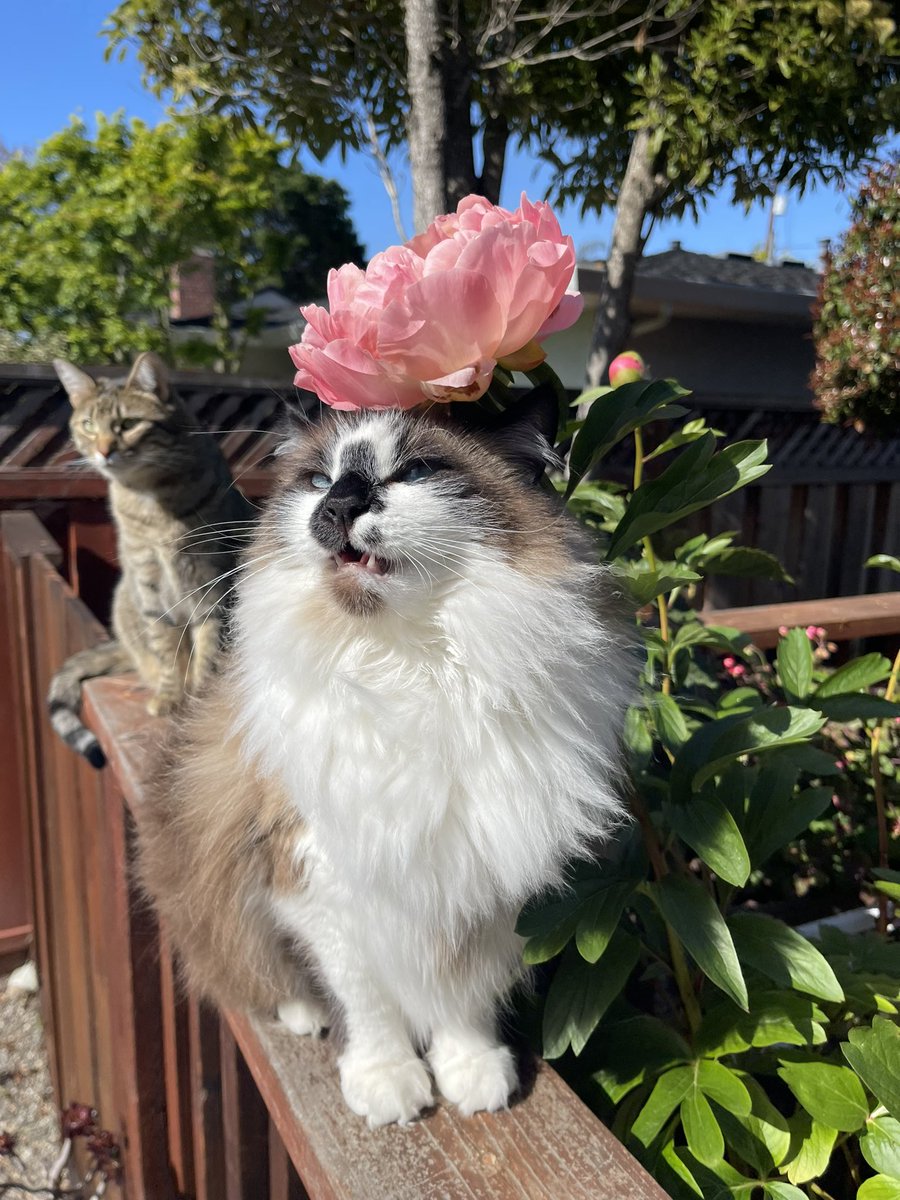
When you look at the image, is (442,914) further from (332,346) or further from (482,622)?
(332,346)

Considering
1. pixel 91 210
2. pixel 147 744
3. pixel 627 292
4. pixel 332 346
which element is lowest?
pixel 147 744

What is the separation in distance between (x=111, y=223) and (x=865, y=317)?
1096 centimetres

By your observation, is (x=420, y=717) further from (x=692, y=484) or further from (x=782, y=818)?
(x=782, y=818)

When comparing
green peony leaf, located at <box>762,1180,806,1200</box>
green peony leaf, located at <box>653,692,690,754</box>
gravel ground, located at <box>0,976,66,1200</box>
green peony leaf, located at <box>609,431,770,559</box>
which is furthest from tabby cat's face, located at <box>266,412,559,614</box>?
gravel ground, located at <box>0,976,66,1200</box>

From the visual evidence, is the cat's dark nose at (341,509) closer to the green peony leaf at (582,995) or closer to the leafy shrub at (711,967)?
the leafy shrub at (711,967)

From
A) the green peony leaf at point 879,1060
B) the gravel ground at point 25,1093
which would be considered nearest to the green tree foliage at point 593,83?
the green peony leaf at point 879,1060

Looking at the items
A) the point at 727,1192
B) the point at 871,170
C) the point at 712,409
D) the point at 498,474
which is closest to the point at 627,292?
the point at 871,170

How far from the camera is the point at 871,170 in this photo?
318 cm

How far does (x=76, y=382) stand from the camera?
2.74 meters

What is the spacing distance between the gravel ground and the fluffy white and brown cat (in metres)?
2.44

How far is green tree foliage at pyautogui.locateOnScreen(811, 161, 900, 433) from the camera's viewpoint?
124 inches

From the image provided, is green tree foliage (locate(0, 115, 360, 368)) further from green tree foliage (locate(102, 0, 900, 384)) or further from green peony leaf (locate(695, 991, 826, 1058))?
green peony leaf (locate(695, 991, 826, 1058))

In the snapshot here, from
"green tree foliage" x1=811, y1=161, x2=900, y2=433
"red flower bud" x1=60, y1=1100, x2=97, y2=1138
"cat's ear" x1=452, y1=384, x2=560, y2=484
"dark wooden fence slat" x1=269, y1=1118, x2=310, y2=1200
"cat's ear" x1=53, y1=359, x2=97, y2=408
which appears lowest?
"red flower bud" x1=60, y1=1100, x2=97, y2=1138

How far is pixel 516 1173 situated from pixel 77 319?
13.2 m
